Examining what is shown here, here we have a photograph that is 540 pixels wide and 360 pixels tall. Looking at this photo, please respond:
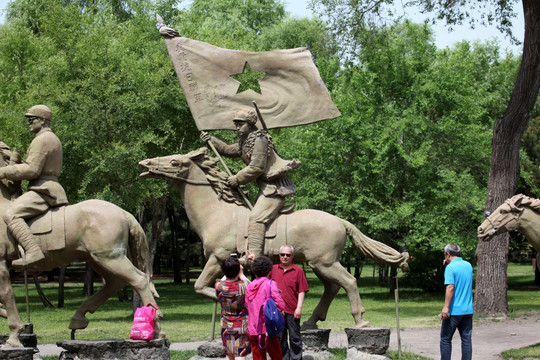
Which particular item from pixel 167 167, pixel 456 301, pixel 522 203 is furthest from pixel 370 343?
pixel 167 167

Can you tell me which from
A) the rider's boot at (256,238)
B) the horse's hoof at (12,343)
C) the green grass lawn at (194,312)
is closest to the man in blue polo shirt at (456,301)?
the rider's boot at (256,238)

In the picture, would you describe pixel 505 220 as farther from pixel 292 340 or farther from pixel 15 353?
pixel 15 353

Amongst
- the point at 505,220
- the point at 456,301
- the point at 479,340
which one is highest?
the point at 505,220

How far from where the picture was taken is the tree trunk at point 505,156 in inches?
611

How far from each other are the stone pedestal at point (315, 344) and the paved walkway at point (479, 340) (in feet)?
4.12

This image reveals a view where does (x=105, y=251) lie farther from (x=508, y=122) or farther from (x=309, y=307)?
(x=309, y=307)

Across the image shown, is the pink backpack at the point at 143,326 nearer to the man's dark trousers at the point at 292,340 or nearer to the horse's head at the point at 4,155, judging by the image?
the man's dark trousers at the point at 292,340

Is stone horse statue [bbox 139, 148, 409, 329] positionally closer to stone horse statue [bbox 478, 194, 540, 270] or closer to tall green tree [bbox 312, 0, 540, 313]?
stone horse statue [bbox 478, 194, 540, 270]

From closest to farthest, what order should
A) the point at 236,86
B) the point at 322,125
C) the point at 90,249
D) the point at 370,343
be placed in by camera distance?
the point at 90,249, the point at 370,343, the point at 236,86, the point at 322,125

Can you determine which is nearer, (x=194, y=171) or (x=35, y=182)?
(x=35, y=182)

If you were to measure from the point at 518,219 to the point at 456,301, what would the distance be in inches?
94.9

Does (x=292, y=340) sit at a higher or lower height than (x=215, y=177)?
lower

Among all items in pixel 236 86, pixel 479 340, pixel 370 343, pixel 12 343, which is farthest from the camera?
pixel 479 340

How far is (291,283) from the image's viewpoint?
7762 mm
